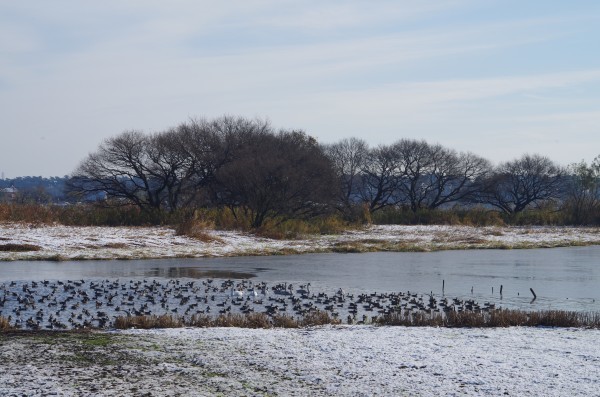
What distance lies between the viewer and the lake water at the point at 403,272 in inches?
976

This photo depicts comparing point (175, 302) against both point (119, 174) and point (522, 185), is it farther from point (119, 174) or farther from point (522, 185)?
point (522, 185)

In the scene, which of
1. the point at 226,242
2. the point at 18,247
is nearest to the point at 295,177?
the point at 226,242

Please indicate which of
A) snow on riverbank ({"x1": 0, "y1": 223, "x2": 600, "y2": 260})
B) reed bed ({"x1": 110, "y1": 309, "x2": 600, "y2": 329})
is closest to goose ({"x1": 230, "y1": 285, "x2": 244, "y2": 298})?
reed bed ({"x1": 110, "y1": 309, "x2": 600, "y2": 329})

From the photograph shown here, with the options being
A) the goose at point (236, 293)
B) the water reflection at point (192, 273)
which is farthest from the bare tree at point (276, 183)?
the goose at point (236, 293)

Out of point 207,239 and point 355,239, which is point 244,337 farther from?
point 355,239

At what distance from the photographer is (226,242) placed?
45719 mm

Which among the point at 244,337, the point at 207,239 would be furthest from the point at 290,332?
the point at 207,239

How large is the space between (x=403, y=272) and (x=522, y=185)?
6842cm

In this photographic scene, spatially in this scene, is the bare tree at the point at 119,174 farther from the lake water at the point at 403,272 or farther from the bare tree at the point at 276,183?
the lake water at the point at 403,272

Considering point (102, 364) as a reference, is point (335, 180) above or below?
above

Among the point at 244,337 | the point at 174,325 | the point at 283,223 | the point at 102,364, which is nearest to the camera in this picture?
the point at 102,364

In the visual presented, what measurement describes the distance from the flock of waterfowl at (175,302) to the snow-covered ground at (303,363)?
9.51 ft

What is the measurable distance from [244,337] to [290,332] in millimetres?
1213

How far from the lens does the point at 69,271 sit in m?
30.2
